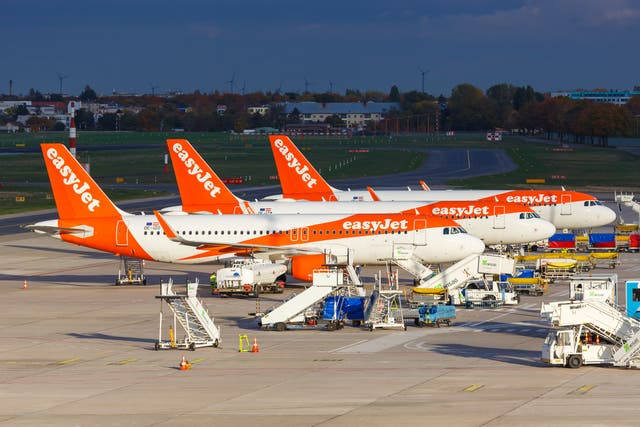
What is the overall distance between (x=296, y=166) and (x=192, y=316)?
164ft

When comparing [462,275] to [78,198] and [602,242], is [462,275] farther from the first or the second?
[602,242]

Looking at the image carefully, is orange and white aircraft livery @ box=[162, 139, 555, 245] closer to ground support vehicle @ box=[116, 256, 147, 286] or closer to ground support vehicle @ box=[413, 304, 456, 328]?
ground support vehicle @ box=[116, 256, 147, 286]

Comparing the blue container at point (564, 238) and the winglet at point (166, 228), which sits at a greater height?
the winglet at point (166, 228)

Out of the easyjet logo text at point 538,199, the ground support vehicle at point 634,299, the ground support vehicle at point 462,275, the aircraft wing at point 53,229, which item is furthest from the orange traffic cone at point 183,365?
the easyjet logo text at point 538,199

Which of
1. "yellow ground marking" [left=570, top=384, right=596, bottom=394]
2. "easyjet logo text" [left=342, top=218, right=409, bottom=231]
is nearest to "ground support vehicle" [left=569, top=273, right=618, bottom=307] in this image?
"yellow ground marking" [left=570, top=384, right=596, bottom=394]

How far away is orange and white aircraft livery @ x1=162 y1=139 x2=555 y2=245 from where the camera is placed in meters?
79.6

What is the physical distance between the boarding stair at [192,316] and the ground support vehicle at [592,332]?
1443 centimetres

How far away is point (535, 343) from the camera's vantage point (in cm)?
5222

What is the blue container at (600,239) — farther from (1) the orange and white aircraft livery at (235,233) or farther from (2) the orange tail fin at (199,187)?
(2) the orange tail fin at (199,187)

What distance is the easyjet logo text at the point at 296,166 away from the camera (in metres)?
102

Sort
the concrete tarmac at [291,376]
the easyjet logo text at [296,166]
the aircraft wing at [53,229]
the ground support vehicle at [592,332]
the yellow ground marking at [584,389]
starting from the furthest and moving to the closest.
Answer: the easyjet logo text at [296,166], the aircraft wing at [53,229], the ground support vehicle at [592,332], the yellow ground marking at [584,389], the concrete tarmac at [291,376]

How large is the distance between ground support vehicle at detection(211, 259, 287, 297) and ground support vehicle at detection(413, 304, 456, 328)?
12961 millimetres

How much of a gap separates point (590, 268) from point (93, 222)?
32.2 meters

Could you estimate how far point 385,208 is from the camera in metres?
80.0
